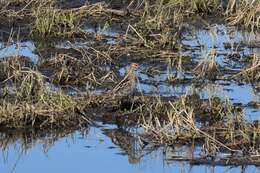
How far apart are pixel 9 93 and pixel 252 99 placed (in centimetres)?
225

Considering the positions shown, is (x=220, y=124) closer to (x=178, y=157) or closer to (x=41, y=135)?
(x=178, y=157)

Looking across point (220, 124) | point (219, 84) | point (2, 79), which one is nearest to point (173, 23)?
point (219, 84)

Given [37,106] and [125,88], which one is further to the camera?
[125,88]

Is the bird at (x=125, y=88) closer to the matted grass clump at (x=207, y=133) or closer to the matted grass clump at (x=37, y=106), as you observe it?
the matted grass clump at (x=37, y=106)

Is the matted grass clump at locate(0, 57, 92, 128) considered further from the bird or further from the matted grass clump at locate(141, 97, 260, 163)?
the matted grass clump at locate(141, 97, 260, 163)

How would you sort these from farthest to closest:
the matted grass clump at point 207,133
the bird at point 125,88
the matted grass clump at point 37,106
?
the bird at point 125,88
the matted grass clump at point 37,106
the matted grass clump at point 207,133

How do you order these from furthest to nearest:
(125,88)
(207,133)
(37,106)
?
1. (125,88)
2. (37,106)
3. (207,133)

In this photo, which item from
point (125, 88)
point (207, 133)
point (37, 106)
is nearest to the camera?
point (207, 133)

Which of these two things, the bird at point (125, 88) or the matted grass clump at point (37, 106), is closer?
the matted grass clump at point (37, 106)

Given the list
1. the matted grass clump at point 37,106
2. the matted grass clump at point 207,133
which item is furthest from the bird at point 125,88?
the matted grass clump at point 207,133

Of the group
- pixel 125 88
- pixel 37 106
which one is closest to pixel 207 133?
pixel 125 88

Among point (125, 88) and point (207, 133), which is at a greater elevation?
point (125, 88)

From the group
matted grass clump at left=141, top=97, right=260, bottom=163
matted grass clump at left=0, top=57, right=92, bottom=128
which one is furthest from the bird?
matted grass clump at left=141, top=97, right=260, bottom=163

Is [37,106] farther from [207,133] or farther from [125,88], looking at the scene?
[207,133]
